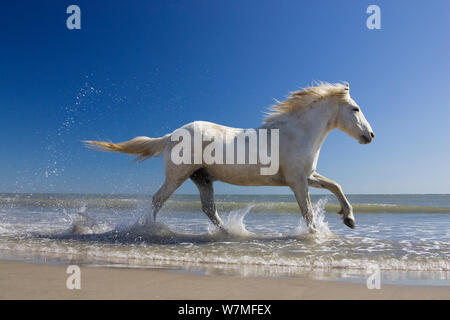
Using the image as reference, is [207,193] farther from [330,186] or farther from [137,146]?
[330,186]

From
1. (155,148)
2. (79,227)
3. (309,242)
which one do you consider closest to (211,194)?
(155,148)

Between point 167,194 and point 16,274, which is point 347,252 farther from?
point 16,274

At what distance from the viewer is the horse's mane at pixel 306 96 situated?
18.6 feet

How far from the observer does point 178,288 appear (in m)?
2.67

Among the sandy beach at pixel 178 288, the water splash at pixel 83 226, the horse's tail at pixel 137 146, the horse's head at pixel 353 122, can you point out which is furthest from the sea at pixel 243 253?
the horse's head at pixel 353 122

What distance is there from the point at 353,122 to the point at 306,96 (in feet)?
2.60

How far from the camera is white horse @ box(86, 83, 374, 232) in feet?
17.2

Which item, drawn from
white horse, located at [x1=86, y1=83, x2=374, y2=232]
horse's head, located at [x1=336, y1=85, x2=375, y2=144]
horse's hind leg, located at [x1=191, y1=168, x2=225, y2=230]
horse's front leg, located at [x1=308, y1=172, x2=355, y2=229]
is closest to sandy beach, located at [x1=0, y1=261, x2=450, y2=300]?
white horse, located at [x1=86, y1=83, x2=374, y2=232]

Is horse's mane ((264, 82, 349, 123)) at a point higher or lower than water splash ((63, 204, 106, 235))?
higher

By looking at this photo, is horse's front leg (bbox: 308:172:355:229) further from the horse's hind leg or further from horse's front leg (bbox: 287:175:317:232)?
the horse's hind leg

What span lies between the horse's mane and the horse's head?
6.2 inches

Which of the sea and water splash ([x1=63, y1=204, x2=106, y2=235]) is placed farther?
water splash ([x1=63, y1=204, x2=106, y2=235])

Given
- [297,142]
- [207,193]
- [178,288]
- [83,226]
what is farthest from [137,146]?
[178,288]
